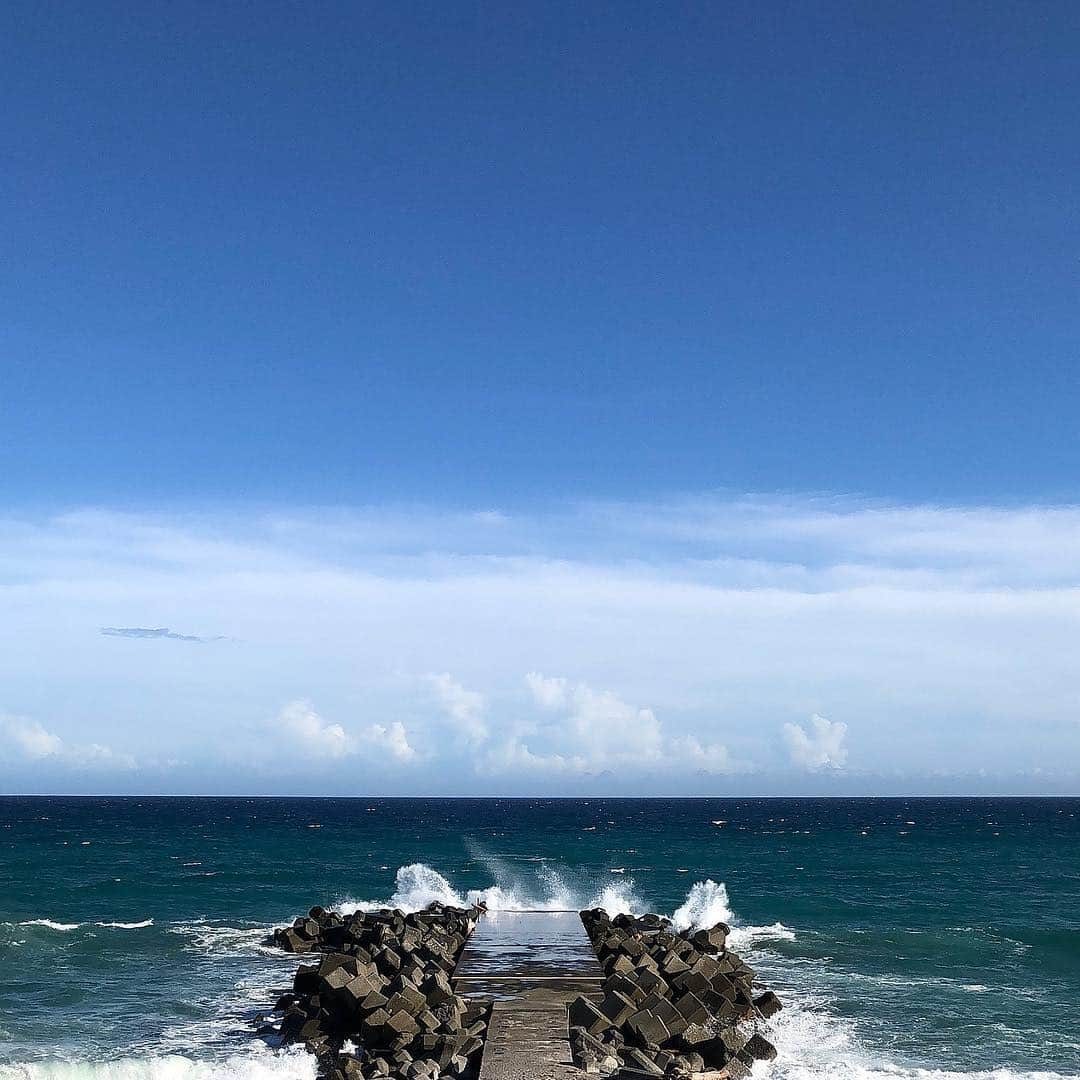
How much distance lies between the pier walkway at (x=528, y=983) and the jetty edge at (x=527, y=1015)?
0.16 ft

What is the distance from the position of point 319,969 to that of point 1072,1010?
18.8 metres

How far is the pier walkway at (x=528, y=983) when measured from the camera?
62.0 feet

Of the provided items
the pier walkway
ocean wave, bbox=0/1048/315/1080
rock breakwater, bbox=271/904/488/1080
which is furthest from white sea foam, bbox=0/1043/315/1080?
the pier walkway

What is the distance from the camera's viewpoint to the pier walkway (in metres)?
18.9

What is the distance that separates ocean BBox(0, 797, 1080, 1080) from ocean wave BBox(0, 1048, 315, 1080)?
0.05 meters

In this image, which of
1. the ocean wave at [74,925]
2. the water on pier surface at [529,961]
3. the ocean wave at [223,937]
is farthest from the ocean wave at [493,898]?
the ocean wave at [74,925]

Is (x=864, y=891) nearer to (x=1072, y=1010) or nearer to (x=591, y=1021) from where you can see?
(x=1072, y=1010)

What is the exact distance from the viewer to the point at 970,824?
429 feet

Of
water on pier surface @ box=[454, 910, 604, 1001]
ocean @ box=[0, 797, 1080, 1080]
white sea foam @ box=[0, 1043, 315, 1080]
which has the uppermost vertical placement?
water on pier surface @ box=[454, 910, 604, 1001]

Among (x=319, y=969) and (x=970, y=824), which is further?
Result: (x=970, y=824)

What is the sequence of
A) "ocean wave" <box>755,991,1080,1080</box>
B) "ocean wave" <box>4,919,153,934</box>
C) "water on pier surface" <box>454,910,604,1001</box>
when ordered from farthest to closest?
"ocean wave" <box>4,919,153,934</box> → "water on pier surface" <box>454,910,604,1001</box> → "ocean wave" <box>755,991,1080,1080</box>

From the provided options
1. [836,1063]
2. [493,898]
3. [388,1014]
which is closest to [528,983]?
[388,1014]

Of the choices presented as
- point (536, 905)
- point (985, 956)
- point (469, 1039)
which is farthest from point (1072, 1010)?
point (536, 905)

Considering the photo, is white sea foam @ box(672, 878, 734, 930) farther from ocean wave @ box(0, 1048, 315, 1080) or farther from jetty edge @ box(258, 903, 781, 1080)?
ocean wave @ box(0, 1048, 315, 1080)
